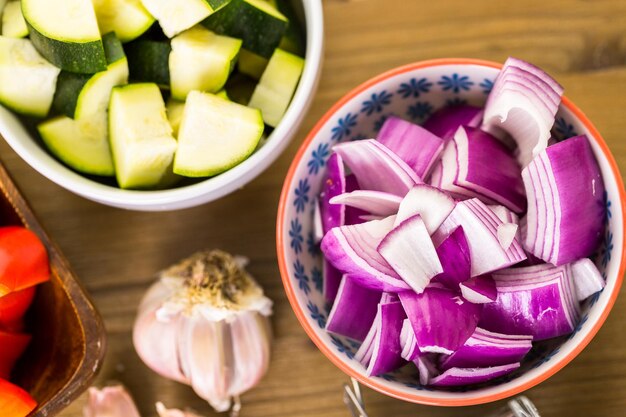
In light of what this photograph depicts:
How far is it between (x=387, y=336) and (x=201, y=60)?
1.40 ft

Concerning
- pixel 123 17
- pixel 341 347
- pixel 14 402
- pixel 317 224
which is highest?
pixel 123 17

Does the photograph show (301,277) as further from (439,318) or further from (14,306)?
(14,306)

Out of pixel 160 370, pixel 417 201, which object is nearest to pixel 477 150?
pixel 417 201

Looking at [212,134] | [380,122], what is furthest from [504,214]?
[212,134]

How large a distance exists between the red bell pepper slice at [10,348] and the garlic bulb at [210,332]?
162 mm

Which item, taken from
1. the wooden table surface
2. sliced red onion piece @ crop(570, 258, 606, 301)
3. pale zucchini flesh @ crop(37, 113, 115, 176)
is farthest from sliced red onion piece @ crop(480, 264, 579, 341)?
pale zucchini flesh @ crop(37, 113, 115, 176)

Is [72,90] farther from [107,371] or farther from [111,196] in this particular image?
[107,371]

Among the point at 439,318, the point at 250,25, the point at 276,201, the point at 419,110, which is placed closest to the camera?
the point at 439,318

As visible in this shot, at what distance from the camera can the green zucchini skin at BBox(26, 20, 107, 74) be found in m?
0.91

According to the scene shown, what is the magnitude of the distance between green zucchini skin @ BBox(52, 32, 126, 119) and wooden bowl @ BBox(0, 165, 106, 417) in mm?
125

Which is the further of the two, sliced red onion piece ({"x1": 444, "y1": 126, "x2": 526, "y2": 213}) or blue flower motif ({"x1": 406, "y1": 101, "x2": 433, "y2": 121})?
blue flower motif ({"x1": 406, "y1": 101, "x2": 433, "y2": 121})

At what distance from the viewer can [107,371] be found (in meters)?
1.18

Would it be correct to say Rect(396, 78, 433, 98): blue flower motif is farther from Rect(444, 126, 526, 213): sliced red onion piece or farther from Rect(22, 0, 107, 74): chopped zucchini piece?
Rect(22, 0, 107, 74): chopped zucchini piece

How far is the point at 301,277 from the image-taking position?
1.03 metres
